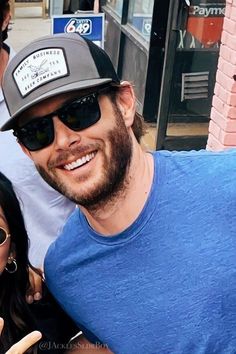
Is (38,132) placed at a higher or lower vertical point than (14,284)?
higher

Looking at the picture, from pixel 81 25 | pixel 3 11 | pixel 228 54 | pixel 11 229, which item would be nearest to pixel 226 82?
pixel 228 54

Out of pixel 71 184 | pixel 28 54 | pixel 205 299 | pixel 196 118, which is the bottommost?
pixel 196 118

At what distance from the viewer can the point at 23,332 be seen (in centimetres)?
199

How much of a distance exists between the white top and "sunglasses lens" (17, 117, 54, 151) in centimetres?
54

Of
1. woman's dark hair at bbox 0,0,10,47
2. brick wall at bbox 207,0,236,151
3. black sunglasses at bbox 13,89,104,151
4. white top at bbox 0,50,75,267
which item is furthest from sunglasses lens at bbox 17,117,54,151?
brick wall at bbox 207,0,236,151

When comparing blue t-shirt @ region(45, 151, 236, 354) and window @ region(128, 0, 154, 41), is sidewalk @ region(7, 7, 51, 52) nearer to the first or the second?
window @ region(128, 0, 154, 41)

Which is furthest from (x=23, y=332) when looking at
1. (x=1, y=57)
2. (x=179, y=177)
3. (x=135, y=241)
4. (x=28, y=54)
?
(x=1, y=57)

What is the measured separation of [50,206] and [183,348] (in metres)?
0.86

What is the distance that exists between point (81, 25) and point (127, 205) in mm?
3611

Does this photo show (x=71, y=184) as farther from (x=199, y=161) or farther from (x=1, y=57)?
(x=1, y=57)

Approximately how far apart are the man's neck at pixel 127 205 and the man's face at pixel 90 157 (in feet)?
0.10

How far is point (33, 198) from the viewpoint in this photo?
2.34 m

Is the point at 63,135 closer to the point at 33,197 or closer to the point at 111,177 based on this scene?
the point at 111,177

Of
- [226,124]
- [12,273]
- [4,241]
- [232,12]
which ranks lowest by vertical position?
[226,124]
